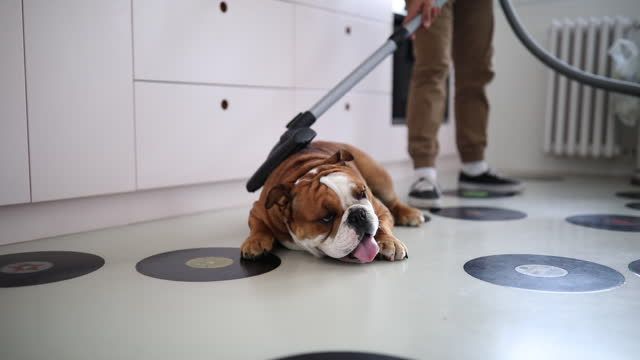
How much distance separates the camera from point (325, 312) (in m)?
0.96

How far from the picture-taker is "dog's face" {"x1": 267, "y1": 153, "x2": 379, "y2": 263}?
3.91ft

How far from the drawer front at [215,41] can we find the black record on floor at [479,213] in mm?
816

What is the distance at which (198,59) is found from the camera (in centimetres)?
185

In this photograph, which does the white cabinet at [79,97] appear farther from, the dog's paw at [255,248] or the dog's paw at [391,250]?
the dog's paw at [391,250]

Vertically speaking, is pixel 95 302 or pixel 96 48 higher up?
pixel 96 48

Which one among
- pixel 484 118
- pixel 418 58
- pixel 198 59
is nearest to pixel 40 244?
pixel 198 59

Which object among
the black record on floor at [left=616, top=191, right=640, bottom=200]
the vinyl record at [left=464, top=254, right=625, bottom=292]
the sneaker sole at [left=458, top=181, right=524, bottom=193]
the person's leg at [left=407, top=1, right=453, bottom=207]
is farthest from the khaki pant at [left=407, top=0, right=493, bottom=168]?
the vinyl record at [left=464, top=254, right=625, bottom=292]

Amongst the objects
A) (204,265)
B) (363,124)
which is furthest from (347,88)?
(363,124)

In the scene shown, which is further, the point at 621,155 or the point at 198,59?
the point at 621,155

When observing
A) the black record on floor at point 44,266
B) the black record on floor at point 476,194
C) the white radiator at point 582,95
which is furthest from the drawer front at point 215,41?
the white radiator at point 582,95

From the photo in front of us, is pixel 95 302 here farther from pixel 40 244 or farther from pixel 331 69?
A: pixel 331 69

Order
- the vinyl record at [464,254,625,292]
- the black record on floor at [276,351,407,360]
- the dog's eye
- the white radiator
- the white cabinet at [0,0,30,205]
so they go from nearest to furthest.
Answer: the black record on floor at [276,351,407,360] → the vinyl record at [464,254,625,292] → the dog's eye → the white cabinet at [0,0,30,205] → the white radiator

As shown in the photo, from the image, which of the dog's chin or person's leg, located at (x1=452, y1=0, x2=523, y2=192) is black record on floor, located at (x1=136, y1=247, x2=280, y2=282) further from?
person's leg, located at (x1=452, y1=0, x2=523, y2=192)

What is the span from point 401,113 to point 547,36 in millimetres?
1031
